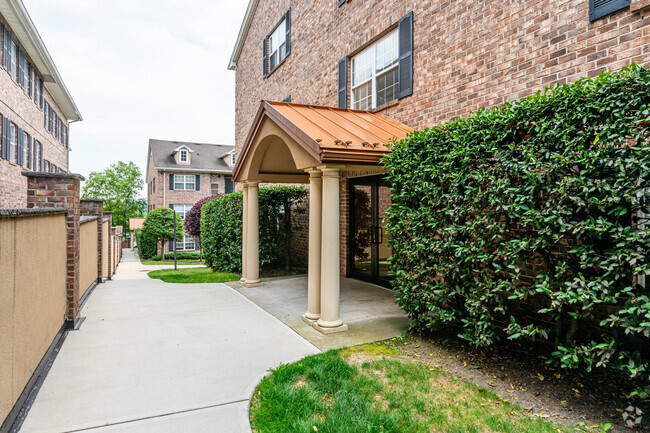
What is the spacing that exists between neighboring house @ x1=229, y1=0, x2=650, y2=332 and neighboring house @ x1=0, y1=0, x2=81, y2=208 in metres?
8.96

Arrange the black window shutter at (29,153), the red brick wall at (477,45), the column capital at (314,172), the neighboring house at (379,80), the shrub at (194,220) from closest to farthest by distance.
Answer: the red brick wall at (477,45) → the neighboring house at (379,80) → the column capital at (314,172) → the black window shutter at (29,153) → the shrub at (194,220)

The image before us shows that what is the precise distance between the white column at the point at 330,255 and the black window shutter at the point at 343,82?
15.0ft

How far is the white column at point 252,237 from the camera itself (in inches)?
344

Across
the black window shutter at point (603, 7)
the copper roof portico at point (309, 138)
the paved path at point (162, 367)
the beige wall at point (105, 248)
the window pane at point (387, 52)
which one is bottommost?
the paved path at point (162, 367)

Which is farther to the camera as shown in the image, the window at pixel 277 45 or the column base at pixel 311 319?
the window at pixel 277 45

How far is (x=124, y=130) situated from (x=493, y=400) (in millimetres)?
69066

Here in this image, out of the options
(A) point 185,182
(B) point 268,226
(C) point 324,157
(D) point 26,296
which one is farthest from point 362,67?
(A) point 185,182

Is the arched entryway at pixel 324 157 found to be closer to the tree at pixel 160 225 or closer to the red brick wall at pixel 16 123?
the red brick wall at pixel 16 123

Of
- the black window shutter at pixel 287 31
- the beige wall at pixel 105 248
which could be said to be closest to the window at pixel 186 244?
the beige wall at pixel 105 248

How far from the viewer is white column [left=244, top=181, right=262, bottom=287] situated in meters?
8.73

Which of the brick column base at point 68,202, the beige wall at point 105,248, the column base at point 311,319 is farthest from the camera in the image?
the beige wall at point 105,248

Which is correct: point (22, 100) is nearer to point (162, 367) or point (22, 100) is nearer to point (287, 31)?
point (287, 31)

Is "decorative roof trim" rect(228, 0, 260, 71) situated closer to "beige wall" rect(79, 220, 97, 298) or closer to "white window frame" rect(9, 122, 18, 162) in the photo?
"white window frame" rect(9, 122, 18, 162)

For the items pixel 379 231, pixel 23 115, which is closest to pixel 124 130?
pixel 23 115
